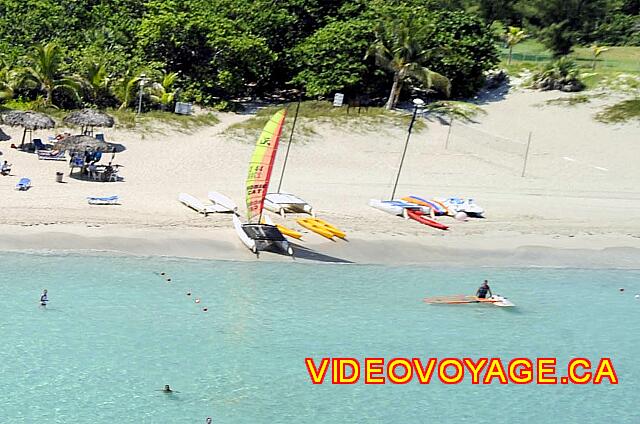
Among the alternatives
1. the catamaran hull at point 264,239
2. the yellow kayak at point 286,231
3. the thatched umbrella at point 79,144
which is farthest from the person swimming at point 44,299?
the thatched umbrella at point 79,144

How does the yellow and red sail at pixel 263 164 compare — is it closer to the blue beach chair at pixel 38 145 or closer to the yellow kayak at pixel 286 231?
the yellow kayak at pixel 286 231

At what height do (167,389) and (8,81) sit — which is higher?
(8,81)

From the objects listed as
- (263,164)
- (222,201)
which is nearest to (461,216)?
(222,201)

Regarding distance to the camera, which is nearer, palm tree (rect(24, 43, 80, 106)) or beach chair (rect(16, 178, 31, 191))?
beach chair (rect(16, 178, 31, 191))

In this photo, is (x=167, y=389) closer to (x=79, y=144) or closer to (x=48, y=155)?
(x=79, y=144)

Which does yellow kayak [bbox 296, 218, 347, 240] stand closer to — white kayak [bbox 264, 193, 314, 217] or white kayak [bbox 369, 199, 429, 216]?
white kayak [bbox 264, 193, 314, 217]

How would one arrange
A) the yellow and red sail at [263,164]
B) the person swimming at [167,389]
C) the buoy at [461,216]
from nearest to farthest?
the person swimming at [167,389] < the yellow and red sail at [263,164] < the buoy at [461,216]

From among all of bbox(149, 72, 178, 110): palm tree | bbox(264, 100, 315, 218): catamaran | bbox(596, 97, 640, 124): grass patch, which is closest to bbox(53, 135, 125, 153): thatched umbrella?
bbox(264, 100, 315, 218): catamaran
